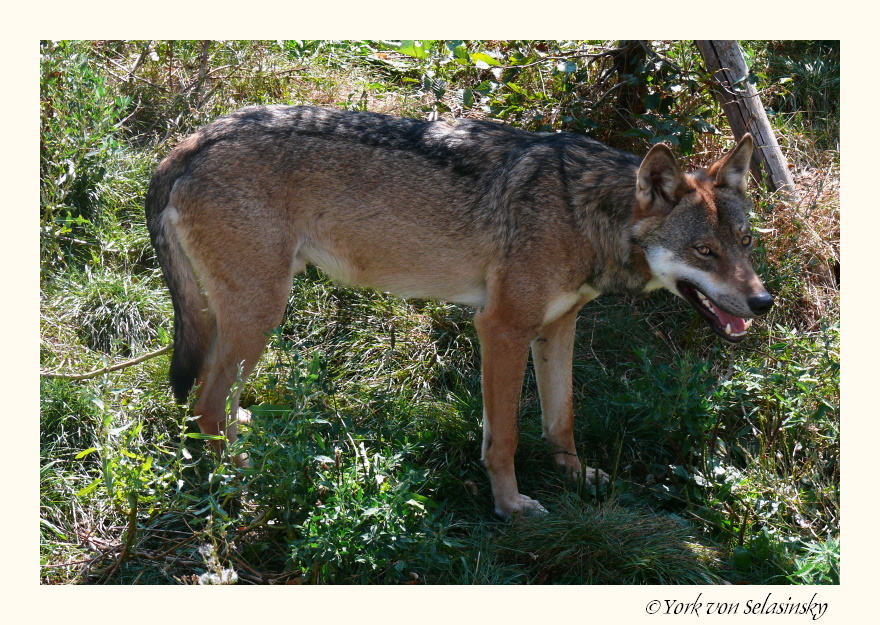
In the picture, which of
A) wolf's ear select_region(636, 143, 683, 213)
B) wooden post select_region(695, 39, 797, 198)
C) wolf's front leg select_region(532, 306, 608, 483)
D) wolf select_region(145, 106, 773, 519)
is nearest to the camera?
wolf's ear select_region(636, 143, 683, 213)

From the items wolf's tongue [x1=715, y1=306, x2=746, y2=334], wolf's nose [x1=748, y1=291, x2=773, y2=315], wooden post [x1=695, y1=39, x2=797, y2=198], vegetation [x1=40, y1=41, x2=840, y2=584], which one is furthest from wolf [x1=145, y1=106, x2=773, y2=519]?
wooden post [x1=695, y1=39, x2=797, y2=198]

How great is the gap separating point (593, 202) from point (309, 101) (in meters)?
3.54

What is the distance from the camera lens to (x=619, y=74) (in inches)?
255

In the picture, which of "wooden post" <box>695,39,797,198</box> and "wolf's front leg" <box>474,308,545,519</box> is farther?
"wooden post" <box>695,39,797,198</box>

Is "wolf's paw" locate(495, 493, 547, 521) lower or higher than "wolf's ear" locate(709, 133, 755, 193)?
lower

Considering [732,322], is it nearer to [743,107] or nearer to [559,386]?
[559,386]

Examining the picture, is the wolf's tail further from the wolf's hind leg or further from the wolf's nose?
the wolf's nose

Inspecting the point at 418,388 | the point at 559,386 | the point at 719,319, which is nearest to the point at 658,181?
the point at 719,319

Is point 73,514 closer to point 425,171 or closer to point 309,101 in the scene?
point 425,171

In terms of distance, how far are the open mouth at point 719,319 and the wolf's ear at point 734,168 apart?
678 millimetres

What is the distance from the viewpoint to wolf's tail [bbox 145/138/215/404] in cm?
473

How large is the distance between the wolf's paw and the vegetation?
94 millimetres

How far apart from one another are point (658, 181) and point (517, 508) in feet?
6.92

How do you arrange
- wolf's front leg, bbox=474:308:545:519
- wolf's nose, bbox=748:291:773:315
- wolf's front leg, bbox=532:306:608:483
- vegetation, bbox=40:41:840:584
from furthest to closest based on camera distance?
wolf's front leg, bbox=532:306:608:483
wolf's front leg, bbox=474:308:545:519
wolf's nose, bbox=748:291:773:315
vegetation, bbox=40:41:840:584
